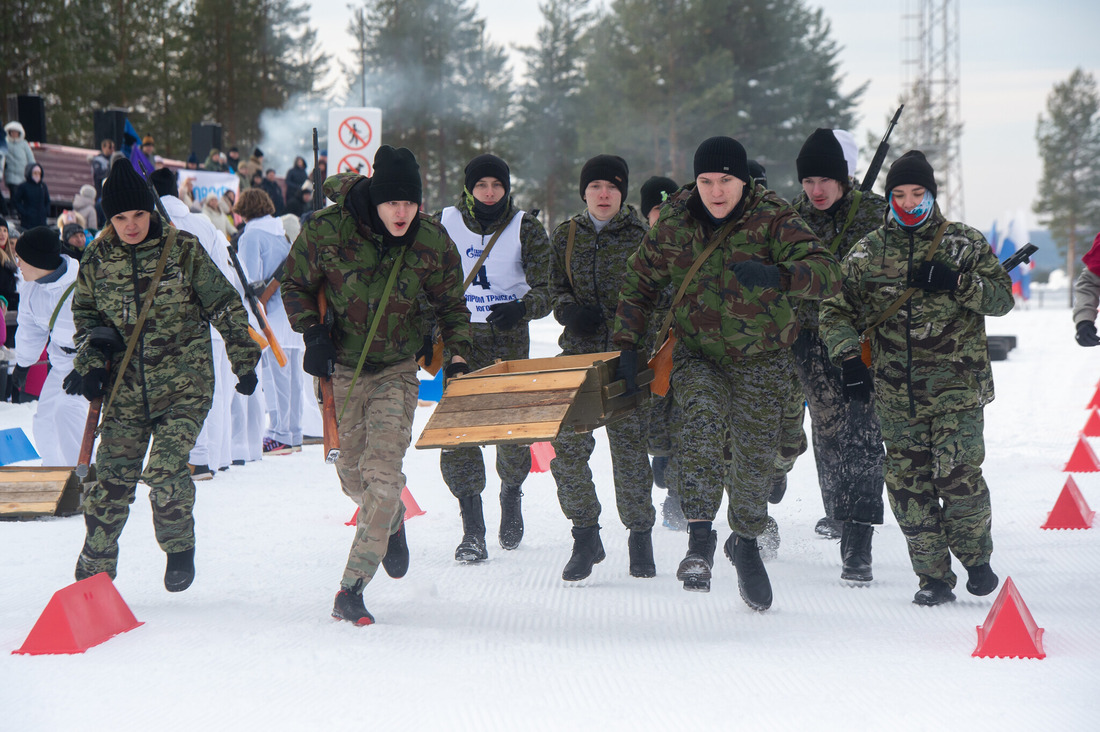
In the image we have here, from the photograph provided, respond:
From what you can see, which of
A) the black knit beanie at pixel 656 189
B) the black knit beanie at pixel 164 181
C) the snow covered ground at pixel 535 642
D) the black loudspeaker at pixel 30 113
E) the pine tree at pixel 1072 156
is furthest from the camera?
the pine tree at pixel 1072 156

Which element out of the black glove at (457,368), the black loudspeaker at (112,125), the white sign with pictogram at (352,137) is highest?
the black loudspeaker at (112,125)

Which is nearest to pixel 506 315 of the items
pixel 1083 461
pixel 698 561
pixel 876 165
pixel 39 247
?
pixel 698 561

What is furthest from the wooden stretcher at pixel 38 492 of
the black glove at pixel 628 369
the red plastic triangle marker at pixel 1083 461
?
the red plastic triangle marker at pixel 1083 461

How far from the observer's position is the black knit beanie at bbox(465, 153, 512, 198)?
6.17 metres

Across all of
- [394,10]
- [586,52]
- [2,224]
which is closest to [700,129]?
[586,52]

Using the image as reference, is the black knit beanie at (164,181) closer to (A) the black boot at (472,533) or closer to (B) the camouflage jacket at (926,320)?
(A) the black boot at (472,533)

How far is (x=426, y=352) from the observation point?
18.1 feet

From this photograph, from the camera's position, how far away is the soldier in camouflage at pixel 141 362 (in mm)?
5246

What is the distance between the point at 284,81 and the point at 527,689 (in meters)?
47.9

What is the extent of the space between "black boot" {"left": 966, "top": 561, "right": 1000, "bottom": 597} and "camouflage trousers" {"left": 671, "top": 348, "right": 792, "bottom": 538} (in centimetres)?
101

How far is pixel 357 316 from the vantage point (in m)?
5.09

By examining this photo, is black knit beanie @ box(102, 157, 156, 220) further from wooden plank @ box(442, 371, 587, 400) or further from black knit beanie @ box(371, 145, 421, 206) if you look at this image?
wooden plank @ box(442, 371, 587, 400)

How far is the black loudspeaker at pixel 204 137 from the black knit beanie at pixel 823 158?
21773mm

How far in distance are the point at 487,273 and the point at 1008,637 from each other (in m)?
3.31
